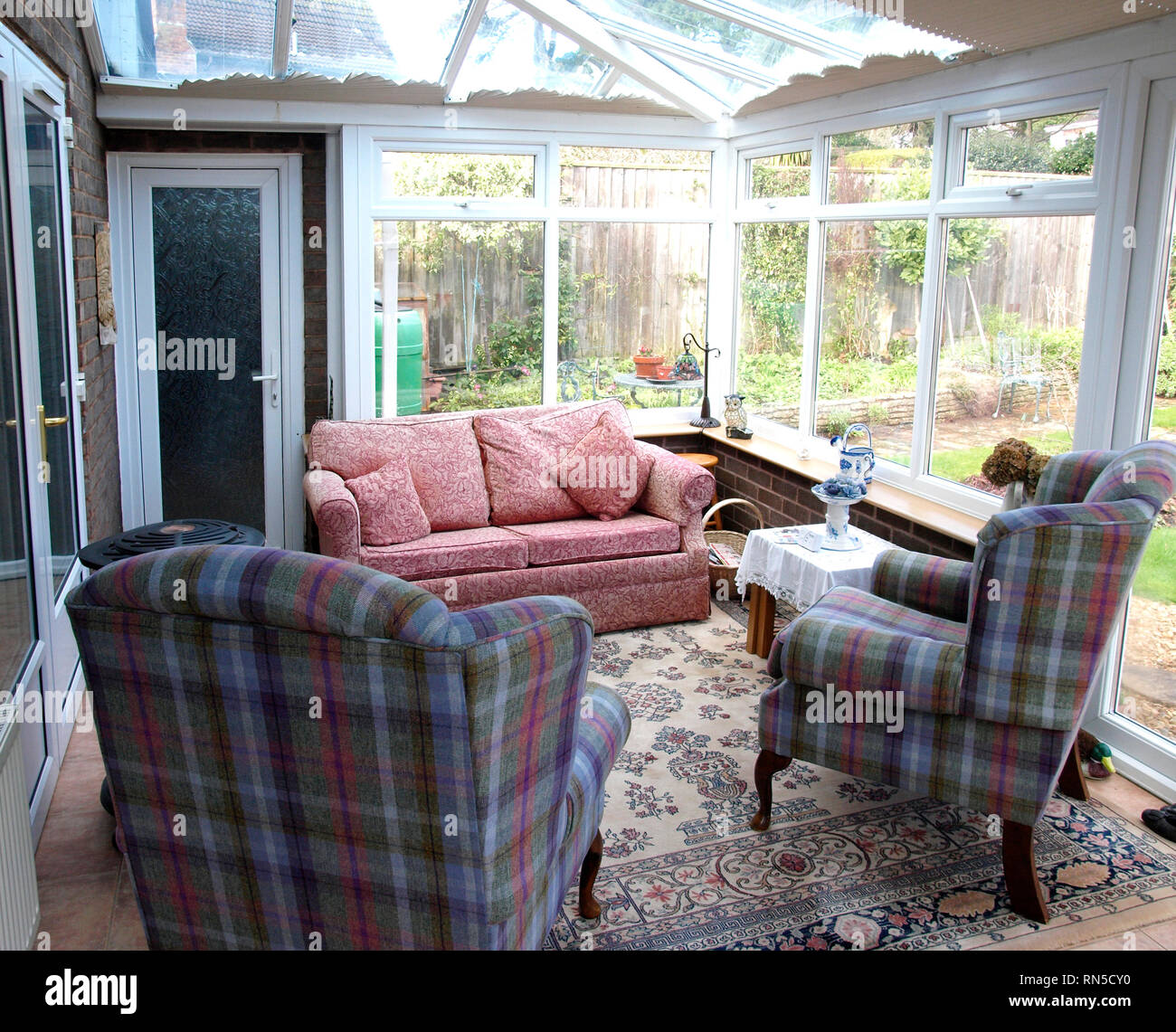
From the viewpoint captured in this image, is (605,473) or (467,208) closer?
(605,473)

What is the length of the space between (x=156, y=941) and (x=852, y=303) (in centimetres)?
419

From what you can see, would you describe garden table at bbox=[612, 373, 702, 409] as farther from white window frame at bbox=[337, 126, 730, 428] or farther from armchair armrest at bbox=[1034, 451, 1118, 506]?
armchair armrest at bbox=[1034, 451, 1118, 506]

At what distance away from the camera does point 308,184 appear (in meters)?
5.68

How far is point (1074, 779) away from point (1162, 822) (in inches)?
11.0

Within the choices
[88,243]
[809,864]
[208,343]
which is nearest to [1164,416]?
[809,864]

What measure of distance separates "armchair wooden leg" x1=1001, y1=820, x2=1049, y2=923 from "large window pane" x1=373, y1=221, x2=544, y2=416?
3812 millimetres

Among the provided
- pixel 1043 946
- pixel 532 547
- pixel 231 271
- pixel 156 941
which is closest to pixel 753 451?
pixel 532 547

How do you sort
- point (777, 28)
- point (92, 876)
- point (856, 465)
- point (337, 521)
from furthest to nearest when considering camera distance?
1. point (337, 521)
2. point (777, 28)
3. point (856, 465)
4. point (92, 876)

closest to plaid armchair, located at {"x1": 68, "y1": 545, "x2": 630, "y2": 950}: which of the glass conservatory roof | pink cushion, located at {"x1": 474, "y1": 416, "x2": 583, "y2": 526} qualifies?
pink cushion, located at {"x1": 474, "y1": 416, "x2": 583, "y2": 526}

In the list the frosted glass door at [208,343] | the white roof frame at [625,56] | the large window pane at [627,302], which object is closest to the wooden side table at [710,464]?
the large window pane at [627,302]

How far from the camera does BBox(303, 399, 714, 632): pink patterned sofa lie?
4.71 m

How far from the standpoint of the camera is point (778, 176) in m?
5.78

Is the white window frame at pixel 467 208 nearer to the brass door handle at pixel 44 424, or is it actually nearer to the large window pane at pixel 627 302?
the large window pane at pixel 627 302

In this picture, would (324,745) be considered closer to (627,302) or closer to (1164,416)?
(1164,416)
